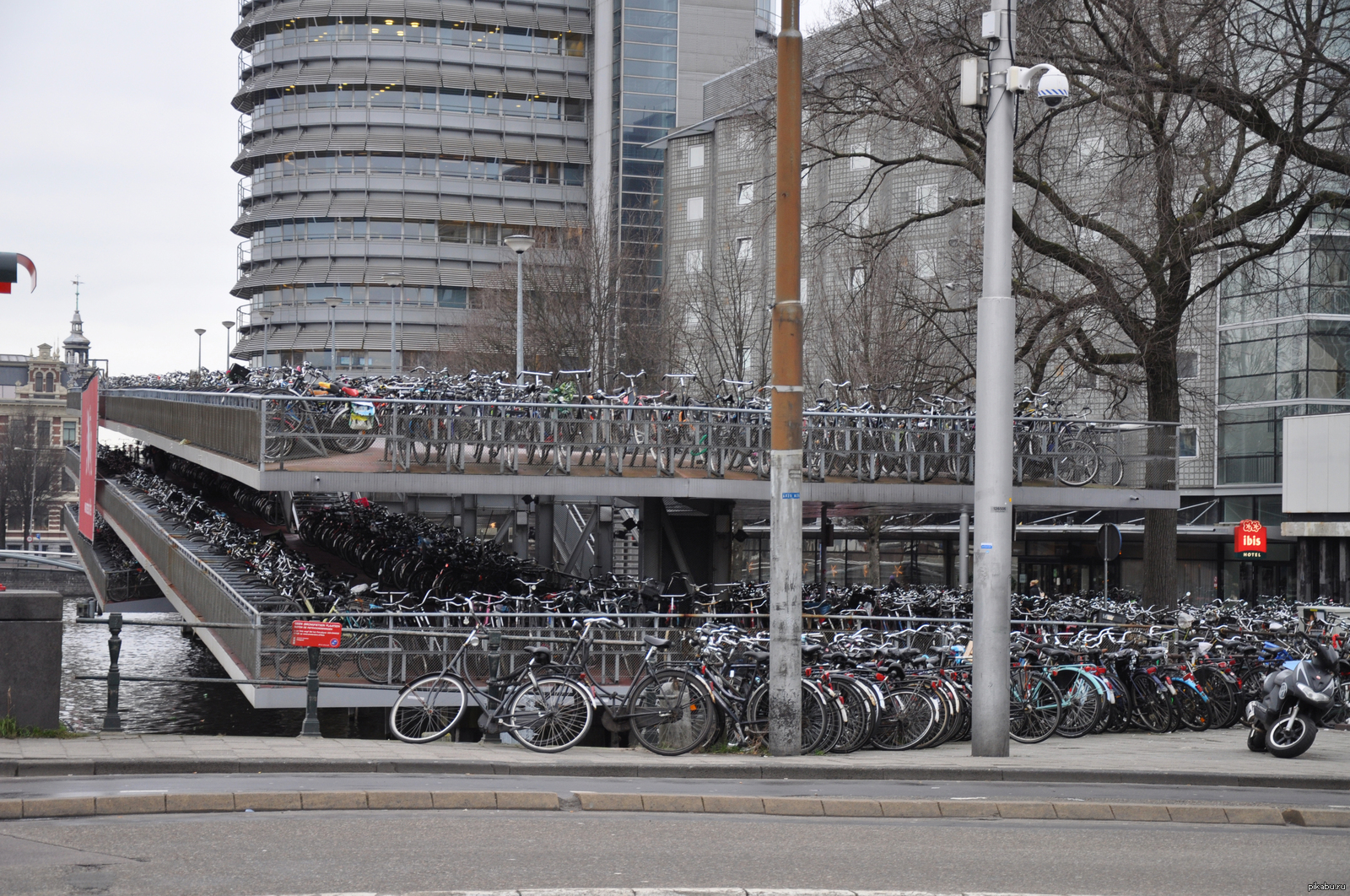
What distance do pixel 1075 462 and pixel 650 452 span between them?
22.5ft

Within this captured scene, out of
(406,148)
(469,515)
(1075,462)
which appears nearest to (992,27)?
(1075,462)

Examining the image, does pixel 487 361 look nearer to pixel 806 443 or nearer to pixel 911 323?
pixel 911 323

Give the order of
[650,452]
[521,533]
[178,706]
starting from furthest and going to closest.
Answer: [521,533]
[178,706]
[650,452]

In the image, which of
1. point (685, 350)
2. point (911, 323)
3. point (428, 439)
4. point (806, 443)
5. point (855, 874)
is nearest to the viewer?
point (855, 874)

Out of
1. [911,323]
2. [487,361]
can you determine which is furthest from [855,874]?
[487,361]

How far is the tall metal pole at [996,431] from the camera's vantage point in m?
13.1

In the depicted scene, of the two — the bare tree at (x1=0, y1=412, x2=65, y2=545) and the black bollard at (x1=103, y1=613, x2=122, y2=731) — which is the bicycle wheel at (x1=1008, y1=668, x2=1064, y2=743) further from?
the bare tree at (x1=0, y1=412, x2=65, y2=545)

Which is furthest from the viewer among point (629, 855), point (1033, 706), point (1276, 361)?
point (1276, 361)

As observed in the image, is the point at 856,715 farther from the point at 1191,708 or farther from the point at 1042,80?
the point at 1042,80

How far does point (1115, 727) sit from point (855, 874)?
9.08 m

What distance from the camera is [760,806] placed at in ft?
34.3

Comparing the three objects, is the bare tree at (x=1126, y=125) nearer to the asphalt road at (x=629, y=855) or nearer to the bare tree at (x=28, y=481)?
the asphalt road at (x=629, y=855)

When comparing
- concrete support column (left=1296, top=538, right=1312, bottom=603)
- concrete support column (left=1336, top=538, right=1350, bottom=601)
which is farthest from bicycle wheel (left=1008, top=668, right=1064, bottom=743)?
concrete support column (left=1296, top=538, right=1312, bottom=603)

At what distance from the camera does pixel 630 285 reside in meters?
46.2
